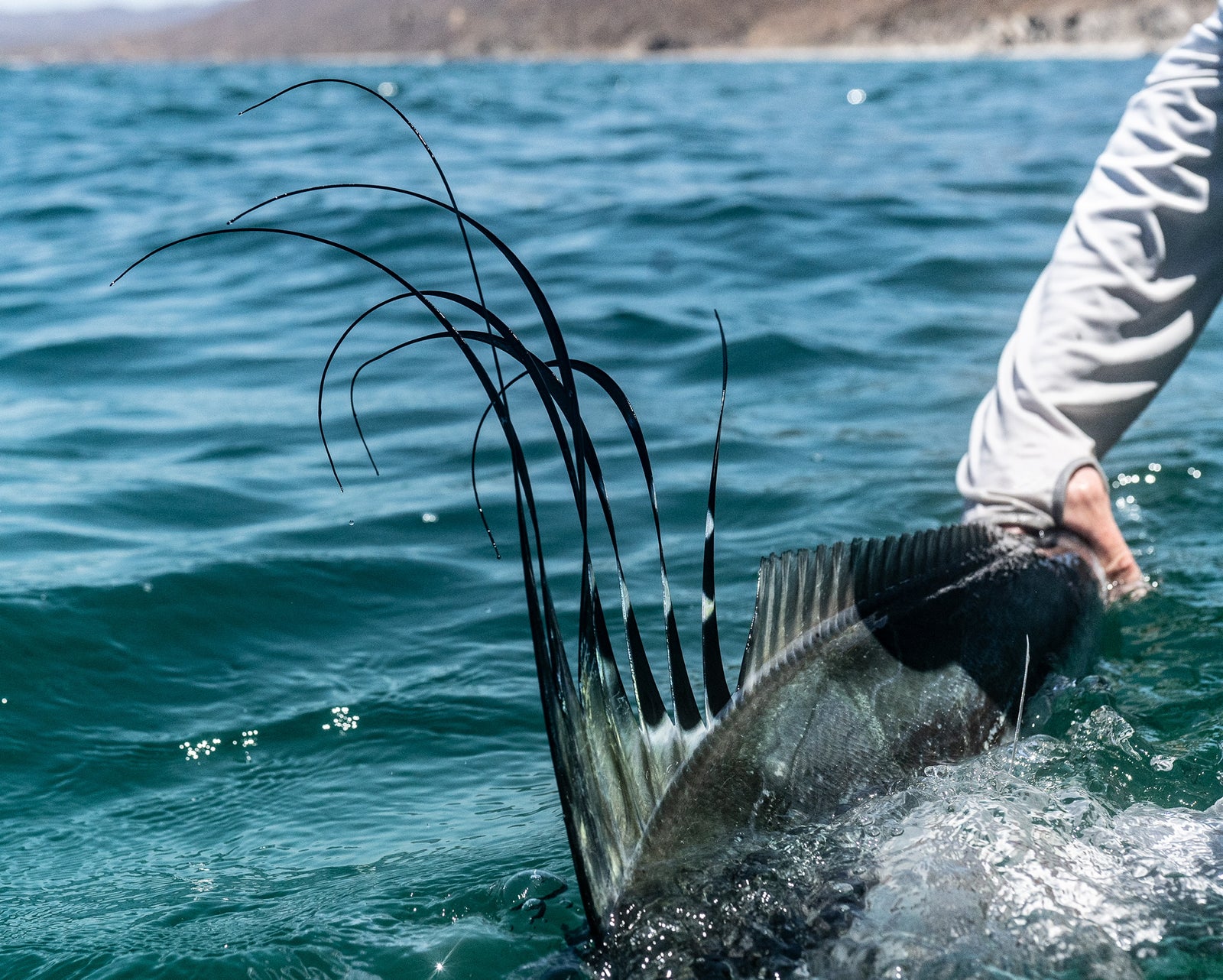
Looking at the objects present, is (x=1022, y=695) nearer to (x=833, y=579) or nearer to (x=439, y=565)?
(x=833, y=579)

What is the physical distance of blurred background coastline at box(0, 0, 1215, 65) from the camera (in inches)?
3007

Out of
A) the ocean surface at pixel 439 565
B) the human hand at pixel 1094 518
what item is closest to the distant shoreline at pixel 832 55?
the ocean surface at pixel 439 565

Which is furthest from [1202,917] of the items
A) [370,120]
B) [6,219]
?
[370,120]

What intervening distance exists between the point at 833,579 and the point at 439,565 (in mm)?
1939

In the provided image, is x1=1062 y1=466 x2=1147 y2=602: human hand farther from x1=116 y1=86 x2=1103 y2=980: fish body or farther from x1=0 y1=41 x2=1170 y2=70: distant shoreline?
x1=0 y1=41 x2=1170 y2=70: distant shoreline

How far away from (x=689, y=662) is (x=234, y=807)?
3.64 feet

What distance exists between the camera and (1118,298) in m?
2.79

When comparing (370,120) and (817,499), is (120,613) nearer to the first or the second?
(817,499)

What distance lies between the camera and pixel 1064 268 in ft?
9.40

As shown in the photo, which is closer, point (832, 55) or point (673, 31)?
point (832, 55)

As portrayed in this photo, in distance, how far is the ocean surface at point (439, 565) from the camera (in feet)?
6.57

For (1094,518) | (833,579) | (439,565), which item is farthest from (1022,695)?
(439,565)

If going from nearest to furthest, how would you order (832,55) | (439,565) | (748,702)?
(748,702)
(439,565)
(832,55)

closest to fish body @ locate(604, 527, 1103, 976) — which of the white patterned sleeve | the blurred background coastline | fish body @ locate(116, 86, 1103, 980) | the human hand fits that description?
fish body @ locate(116, 86, 1103, 980)
